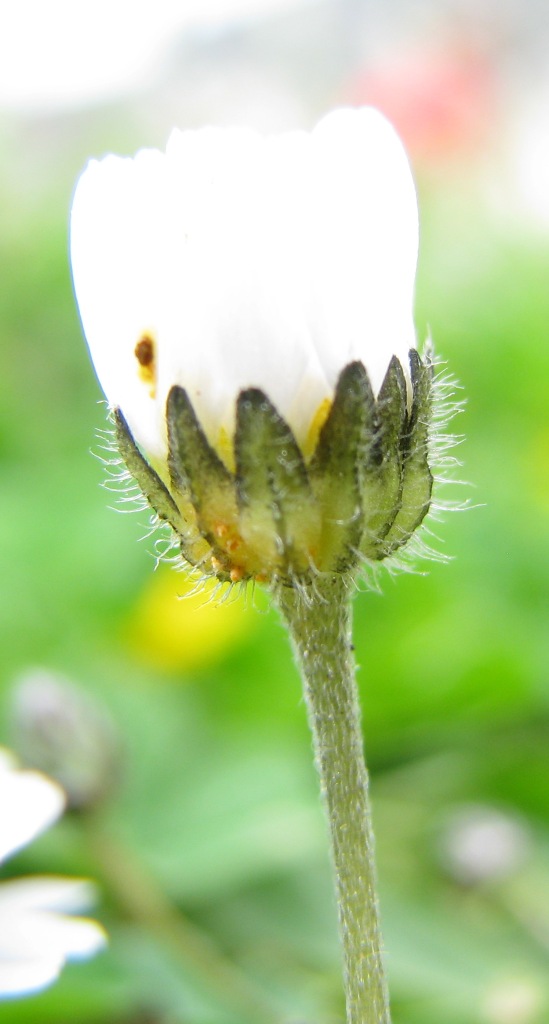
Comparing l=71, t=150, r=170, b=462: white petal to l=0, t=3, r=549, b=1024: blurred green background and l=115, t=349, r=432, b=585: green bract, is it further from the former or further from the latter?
l=0, t=3, r=549, b=1024: blurred green background

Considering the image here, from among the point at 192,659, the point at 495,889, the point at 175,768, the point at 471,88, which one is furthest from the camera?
the point at 471,88

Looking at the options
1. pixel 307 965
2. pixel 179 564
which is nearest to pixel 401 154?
pixel 179 564

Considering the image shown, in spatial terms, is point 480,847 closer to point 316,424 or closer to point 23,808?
point 23,808

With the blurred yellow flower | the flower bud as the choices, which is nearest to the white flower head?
the flower bud

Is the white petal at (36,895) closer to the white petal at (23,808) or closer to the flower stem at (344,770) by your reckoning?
the white petal at (23,808)

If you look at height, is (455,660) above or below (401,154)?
above

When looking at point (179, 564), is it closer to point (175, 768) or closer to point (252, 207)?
point (252, 207)
